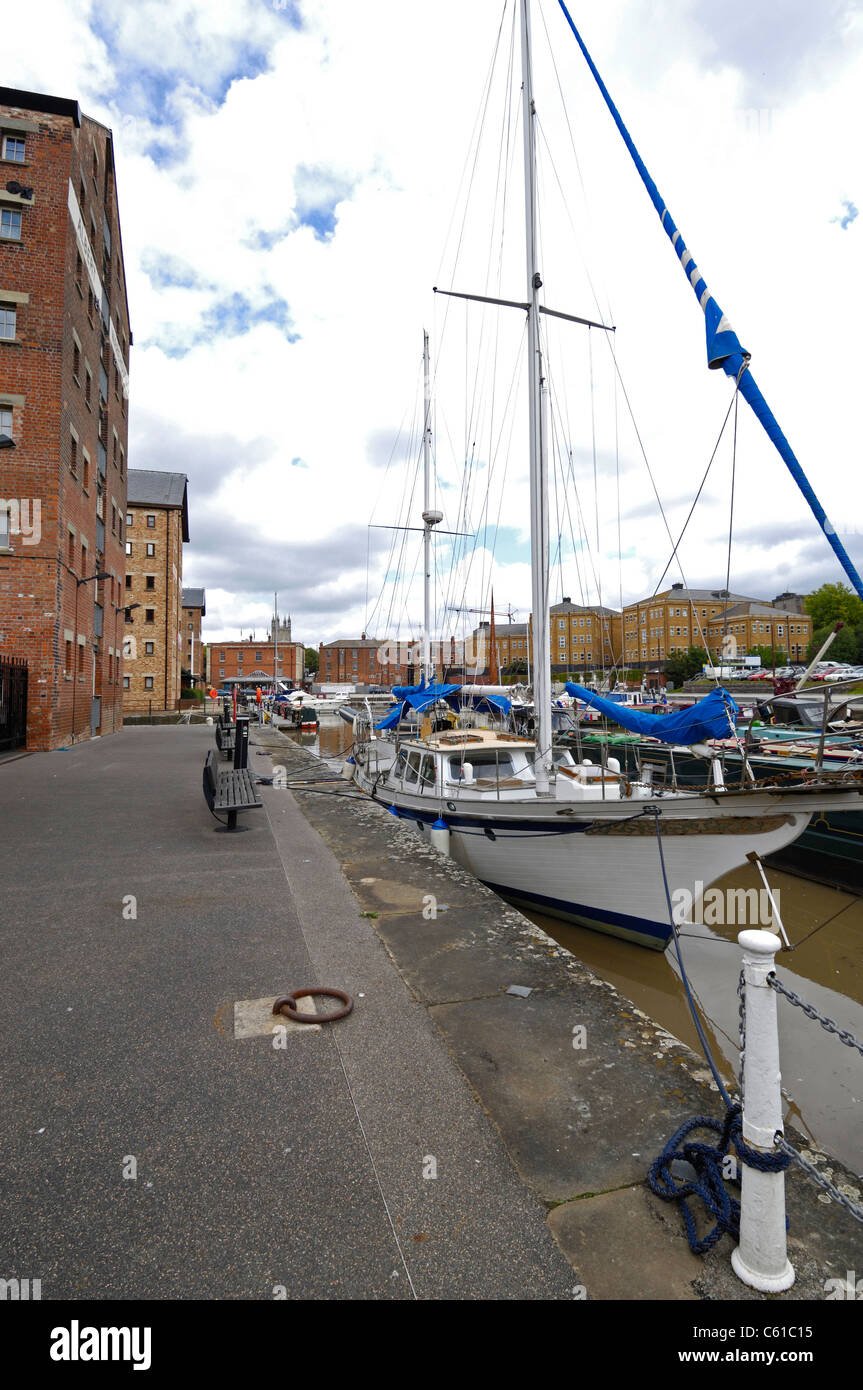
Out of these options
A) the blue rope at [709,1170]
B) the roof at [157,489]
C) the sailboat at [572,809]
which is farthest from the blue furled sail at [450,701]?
the roof at [157,489]

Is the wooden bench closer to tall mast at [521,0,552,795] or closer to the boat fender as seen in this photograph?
the boat fender

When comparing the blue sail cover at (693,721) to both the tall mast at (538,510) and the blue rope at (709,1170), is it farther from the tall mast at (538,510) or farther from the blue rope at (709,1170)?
the blue rope at (709,1170)

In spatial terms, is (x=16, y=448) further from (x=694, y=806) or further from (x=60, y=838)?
(x=694, y=806)

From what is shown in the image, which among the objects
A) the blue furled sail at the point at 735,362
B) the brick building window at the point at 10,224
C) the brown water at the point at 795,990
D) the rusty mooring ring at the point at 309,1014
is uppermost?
the brick building window at the point at 10,224

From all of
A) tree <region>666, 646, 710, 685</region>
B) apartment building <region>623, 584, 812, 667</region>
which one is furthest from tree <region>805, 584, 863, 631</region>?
tree <region>666, 646, 710, 685</region>

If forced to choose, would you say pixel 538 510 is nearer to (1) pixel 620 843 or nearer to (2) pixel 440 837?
(1) pixel 620 843

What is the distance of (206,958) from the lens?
4266 millimetres

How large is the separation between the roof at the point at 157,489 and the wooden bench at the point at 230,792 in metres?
46.7

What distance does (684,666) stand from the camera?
76188 millimetres

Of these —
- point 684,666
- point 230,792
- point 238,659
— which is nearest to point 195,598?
point 238,659

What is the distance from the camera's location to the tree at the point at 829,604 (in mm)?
78438

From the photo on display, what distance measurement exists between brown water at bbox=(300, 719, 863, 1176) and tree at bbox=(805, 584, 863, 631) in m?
79.8

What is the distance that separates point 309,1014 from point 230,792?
17.7 feet

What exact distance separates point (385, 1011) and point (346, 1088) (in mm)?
745
